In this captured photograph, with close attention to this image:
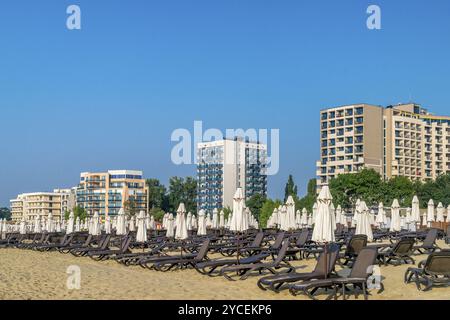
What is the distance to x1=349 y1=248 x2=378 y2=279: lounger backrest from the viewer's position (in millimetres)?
10539

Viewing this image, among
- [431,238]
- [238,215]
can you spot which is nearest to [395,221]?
[431,238]

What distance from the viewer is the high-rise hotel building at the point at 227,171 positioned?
152 m

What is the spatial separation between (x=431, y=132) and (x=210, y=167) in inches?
2554

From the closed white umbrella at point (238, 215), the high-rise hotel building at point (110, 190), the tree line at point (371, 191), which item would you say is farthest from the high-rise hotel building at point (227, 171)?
the closed white umbrella at point (238, 215)

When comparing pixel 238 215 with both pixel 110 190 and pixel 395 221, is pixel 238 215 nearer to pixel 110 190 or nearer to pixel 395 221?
pixel 395 221

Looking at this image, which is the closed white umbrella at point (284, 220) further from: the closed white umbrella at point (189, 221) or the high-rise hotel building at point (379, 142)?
the high-rise hotel building at point (379, 142)

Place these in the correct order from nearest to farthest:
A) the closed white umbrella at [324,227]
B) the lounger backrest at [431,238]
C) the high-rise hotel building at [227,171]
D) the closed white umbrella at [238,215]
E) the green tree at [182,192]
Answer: the closed white umbrella at [324,227] → the closed white umbrella at [238,215] → the lounger backrest at [431,238] → the green tree at [182,192] → the high-rise hotel building at [227,171]

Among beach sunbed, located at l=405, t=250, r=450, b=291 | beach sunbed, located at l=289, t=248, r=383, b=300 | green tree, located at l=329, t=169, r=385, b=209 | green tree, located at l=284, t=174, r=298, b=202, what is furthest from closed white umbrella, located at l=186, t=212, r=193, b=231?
green tree, located at l=284, t=174, r=298, b=202

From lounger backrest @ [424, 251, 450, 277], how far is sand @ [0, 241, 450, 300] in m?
0.37

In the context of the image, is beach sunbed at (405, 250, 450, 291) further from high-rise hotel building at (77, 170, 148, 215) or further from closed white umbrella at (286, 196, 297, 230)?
high-rise hotel building at (77, 170, 148, 215)

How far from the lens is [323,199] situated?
13.3 m

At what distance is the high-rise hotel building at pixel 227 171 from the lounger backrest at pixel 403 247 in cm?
13352
